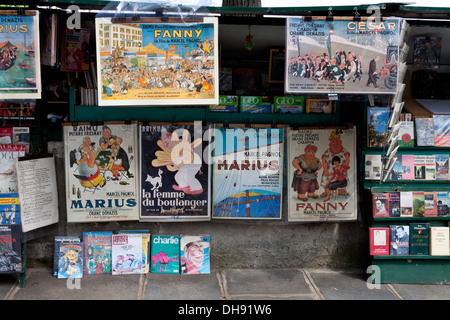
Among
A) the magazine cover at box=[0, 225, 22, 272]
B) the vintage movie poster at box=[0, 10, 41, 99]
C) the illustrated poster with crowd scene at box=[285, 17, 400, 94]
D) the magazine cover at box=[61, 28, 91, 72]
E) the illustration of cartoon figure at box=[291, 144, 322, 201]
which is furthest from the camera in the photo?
the illustration of cartoon figure at box=[291, 144, 322, 201]

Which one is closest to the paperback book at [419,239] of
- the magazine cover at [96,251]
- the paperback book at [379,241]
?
the paperback book at [379,241]

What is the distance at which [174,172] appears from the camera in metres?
5.63

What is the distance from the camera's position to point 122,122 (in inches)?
219

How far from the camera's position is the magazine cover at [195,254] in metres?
5.71

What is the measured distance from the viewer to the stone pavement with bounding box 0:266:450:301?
16.9ft

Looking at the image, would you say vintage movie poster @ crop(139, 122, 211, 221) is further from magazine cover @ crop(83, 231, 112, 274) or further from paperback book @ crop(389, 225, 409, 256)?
paperback book @ crop(389, 225, 409, 256)

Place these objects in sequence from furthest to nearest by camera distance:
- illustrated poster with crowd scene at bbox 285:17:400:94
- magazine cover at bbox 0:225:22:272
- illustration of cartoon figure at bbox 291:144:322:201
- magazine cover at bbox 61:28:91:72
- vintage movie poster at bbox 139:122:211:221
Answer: illustration of cartoon figure at bbox 291:144:322:201 → vintage movie poster at bbox 139:122:211:221 → magazine cover at bbox 61:28:91:72 → magazine cover at bbox 0:225:22:272 → illustrated poster with crowd scene at bbox 285:17:400:94

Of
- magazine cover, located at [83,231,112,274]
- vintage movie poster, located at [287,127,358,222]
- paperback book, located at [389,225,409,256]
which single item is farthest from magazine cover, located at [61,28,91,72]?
paperback book, located at [389,225,409,256]

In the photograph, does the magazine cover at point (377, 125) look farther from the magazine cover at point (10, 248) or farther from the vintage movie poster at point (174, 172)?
the magazine cover at point (10, 248)

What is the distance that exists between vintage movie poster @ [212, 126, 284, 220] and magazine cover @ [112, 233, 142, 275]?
108cm

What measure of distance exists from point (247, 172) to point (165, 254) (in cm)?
153

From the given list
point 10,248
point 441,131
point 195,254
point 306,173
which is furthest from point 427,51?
point 10,248

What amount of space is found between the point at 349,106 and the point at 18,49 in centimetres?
408

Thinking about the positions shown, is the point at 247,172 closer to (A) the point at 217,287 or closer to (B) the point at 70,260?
(A) the point at 217,287
